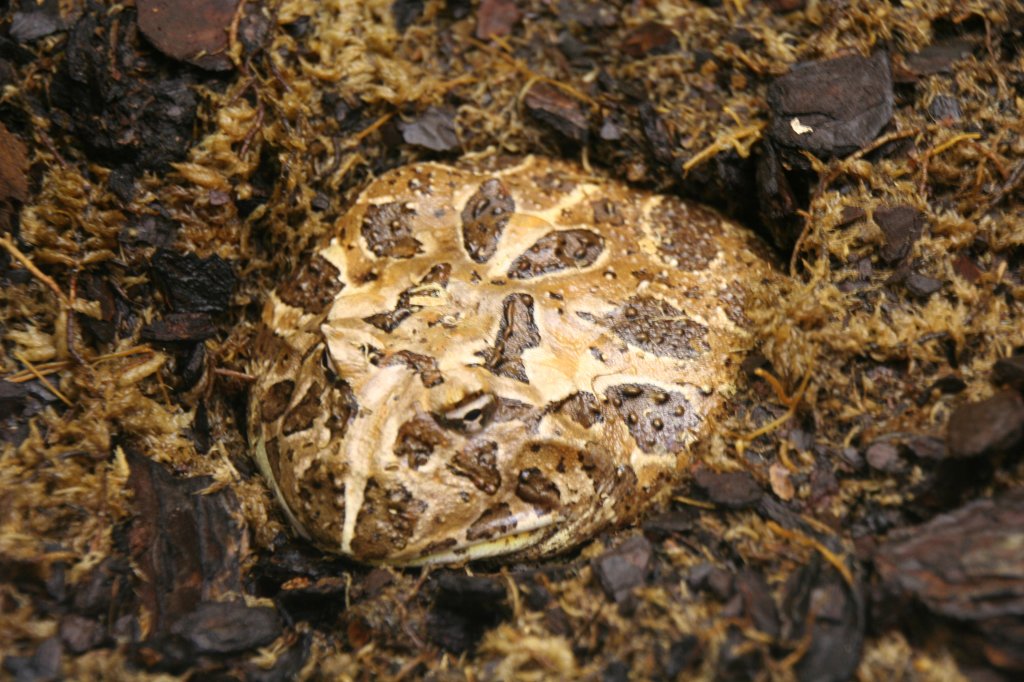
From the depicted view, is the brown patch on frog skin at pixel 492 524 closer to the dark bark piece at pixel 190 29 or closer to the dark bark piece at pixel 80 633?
the dark bark piece at pixel 80 633

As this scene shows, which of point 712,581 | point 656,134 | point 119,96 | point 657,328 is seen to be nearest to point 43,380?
point 119,96

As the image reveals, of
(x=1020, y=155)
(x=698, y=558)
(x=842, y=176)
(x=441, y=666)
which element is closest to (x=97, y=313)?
(x=441, y=666)

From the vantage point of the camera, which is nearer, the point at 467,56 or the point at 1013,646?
the point at 1013,646

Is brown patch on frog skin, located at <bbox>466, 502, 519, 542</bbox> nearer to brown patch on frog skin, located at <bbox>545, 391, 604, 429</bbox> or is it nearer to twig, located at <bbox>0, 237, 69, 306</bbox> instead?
brown patch on frog skin, located at <bbox>545, 391, 604, 429</bbox>

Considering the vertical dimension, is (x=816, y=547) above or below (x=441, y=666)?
above

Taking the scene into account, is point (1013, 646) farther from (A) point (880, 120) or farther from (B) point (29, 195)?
(B) point (29, 195)

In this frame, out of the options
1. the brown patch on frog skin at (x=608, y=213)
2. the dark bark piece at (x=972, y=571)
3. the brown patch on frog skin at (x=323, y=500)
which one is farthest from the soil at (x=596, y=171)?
the brown patch on frog skin at (x=608, y=213)

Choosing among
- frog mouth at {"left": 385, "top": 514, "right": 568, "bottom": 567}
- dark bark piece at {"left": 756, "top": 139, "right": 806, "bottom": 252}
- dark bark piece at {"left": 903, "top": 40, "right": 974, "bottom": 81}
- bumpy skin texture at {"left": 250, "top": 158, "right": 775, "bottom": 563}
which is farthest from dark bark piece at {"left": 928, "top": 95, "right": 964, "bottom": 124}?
frog mouth at {"left": 385, "top": 514, "right": 568, "bottom": 567}
